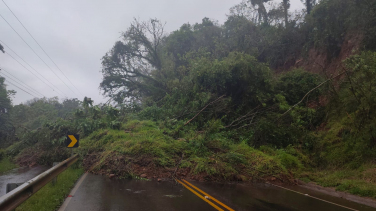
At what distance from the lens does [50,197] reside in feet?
21.4

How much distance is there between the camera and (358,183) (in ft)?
31.8

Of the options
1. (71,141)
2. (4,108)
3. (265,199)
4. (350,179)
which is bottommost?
(350,179)

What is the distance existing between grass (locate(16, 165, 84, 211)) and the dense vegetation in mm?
2530

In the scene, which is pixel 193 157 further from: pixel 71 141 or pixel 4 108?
pixel 4 108

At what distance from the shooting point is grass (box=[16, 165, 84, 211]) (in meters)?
5.74

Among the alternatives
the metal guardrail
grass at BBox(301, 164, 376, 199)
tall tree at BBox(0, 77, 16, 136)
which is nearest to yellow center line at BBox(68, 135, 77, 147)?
the metal guardrail

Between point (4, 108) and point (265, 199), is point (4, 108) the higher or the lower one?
the higher one

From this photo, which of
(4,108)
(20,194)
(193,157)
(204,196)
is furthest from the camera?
(4,108)

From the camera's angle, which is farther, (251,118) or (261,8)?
(261,8)

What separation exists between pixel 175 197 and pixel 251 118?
1177 centimetres

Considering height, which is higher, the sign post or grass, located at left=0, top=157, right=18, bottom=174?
the sign post

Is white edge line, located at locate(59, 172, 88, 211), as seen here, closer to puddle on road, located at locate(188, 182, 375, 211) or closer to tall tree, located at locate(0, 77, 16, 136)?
puddle on road, located at locate(188, 182, 375, 211)

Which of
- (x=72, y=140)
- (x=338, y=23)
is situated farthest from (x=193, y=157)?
(x=338, y=23)

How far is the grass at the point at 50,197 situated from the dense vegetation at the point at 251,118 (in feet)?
8.30
